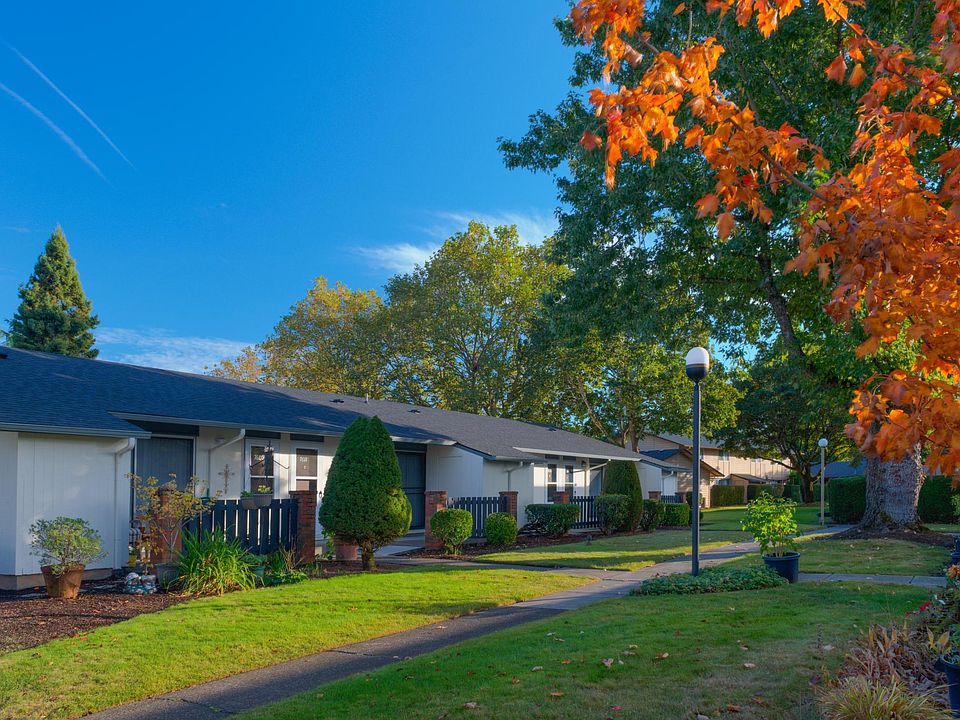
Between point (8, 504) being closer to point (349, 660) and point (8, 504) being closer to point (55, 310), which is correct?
A: point (349, 660)

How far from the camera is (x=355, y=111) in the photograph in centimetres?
2197

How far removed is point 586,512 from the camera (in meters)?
24.3

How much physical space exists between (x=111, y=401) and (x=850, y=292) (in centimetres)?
1435

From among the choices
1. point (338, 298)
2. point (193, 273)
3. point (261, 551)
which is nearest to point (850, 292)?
point (261, 551)

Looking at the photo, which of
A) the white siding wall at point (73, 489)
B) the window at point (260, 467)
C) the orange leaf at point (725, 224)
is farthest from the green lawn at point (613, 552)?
the orange leaf at point (725, 224)

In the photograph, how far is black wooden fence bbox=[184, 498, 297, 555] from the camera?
476 inches

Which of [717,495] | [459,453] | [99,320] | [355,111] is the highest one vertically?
[355,111]

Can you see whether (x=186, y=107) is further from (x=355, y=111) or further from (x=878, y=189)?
(x=878, y=189)

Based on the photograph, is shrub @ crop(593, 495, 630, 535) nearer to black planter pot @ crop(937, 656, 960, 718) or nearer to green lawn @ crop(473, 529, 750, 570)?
green lawn @ crop(473, 529, 750, 570)

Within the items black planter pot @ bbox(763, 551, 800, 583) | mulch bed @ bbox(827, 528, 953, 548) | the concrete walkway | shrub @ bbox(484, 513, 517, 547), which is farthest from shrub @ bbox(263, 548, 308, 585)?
mulch bed @ bbox(827, 528, 953, 548)

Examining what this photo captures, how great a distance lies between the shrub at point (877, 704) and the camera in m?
4.27

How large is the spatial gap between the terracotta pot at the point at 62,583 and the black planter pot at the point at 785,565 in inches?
402

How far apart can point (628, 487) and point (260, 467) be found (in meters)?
12.3

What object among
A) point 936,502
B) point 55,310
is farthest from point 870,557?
point 55,310
